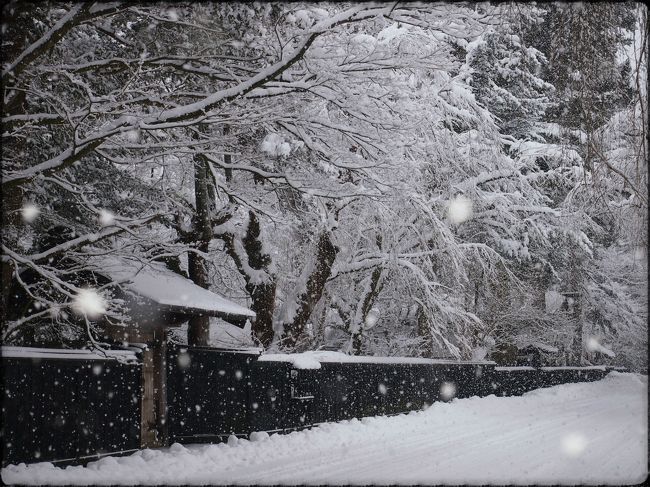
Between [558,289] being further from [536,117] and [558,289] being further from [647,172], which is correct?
[647,172]

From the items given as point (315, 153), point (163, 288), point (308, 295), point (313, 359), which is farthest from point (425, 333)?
point (315, 153)

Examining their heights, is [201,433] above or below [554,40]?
below

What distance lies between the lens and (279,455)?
11125 millimetres

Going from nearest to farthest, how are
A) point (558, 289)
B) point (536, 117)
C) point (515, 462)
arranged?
point (515, 462)
point (536, 117)
point (558, 289)

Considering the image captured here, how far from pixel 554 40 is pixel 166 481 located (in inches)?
308

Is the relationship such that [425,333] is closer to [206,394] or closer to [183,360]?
[206,394]

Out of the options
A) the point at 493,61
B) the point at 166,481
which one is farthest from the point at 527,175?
the point at 166,481

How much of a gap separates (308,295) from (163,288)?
23.8 ft

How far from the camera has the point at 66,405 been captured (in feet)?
32.2

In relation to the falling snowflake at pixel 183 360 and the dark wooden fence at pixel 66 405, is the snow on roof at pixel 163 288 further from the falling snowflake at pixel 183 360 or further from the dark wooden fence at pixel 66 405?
the dark wooden fence at pixel 66 405

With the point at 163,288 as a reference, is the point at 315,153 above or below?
above

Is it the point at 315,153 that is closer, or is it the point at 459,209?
the point at 315,153

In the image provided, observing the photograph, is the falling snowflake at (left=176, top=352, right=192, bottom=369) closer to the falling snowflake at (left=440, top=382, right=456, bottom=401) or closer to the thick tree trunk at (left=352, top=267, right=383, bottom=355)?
the thick tree trunk at (left=352, top=267, right=383, bottom=355)

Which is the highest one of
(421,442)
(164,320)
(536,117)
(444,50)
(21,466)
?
(536,117)
